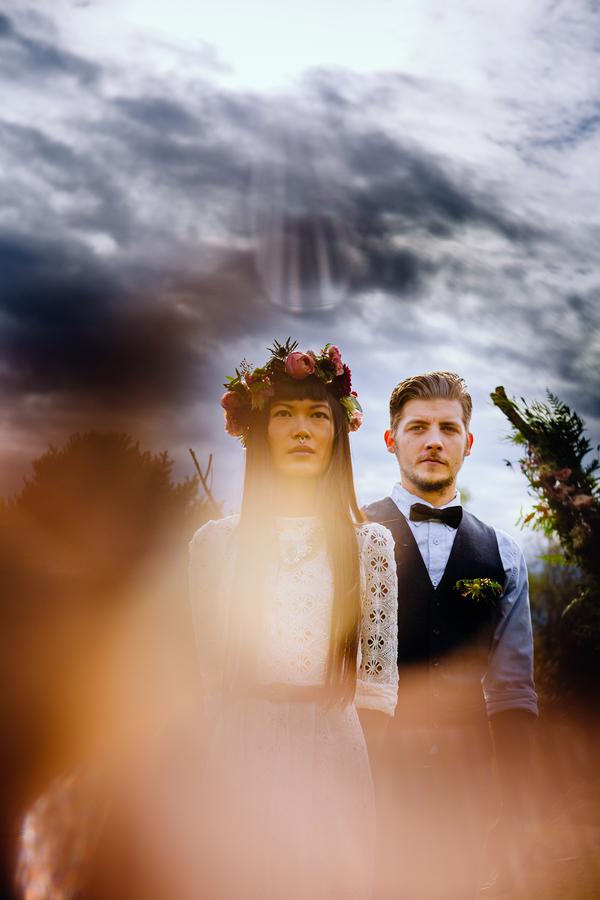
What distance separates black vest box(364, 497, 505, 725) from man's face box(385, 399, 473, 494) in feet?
0.68

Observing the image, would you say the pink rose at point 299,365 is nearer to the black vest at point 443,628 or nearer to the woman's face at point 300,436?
the woman's face at point 300,436

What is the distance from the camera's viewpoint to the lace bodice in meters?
2.79

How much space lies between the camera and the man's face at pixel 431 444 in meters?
3.59

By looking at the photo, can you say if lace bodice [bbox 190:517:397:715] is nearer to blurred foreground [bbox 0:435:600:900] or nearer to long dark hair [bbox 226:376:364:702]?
long dark hair [bbox 226:376:364:702]

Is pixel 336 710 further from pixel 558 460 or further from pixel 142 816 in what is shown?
pixel 142 816

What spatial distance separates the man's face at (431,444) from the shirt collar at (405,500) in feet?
0.12

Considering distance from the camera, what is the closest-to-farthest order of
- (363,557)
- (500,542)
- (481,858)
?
(363,557) → (481,858) → (500,542)

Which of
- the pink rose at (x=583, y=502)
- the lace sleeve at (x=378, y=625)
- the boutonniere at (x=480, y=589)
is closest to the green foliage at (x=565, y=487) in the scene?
the pink rose at (x=583, y=502)

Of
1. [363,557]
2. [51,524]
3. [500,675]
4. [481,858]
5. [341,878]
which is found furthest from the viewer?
[51,524]

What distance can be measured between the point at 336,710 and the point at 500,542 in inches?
55.3

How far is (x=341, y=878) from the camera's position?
2.53 m

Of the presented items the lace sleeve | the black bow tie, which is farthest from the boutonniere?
the lace sleeve

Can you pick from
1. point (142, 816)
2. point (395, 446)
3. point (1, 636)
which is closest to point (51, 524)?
point (1, 636)

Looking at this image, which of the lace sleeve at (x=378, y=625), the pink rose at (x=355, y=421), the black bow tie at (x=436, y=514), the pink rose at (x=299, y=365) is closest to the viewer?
the lace sleeve at (x=378, y=625)
